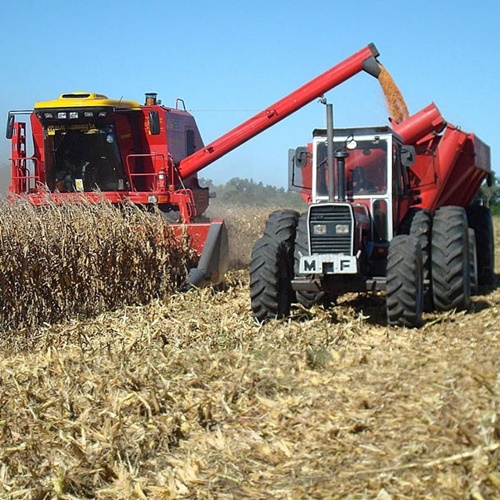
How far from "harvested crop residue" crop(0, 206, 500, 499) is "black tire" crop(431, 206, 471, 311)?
401 millimetres

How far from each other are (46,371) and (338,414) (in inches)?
108

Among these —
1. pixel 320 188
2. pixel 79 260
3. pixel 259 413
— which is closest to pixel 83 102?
pixel 79 260

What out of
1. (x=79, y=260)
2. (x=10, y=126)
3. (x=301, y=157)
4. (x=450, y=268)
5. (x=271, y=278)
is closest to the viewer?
A: (x=271, y=278)

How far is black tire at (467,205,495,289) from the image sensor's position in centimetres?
1143

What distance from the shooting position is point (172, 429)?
5.33 meters

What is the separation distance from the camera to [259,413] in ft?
18.0

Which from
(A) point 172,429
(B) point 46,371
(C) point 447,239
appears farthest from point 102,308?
(A) point 172,429

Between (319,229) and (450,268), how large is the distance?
134 cm

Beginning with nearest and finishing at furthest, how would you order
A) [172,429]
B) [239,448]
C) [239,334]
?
[239,448], [172,429], [239,334]

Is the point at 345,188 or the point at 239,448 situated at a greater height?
the point at 345,188

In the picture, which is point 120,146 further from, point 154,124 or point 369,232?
point 369,232

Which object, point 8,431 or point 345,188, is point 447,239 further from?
point 8,431

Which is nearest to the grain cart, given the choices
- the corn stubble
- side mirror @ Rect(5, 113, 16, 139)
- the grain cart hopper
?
the corn stubble

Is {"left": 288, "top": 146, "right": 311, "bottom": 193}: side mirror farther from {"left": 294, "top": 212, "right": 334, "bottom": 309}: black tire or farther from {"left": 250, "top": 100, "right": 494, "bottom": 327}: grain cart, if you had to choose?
{"left": 294, "top": 212, "right": 334, "bottom": 309}: black tire
